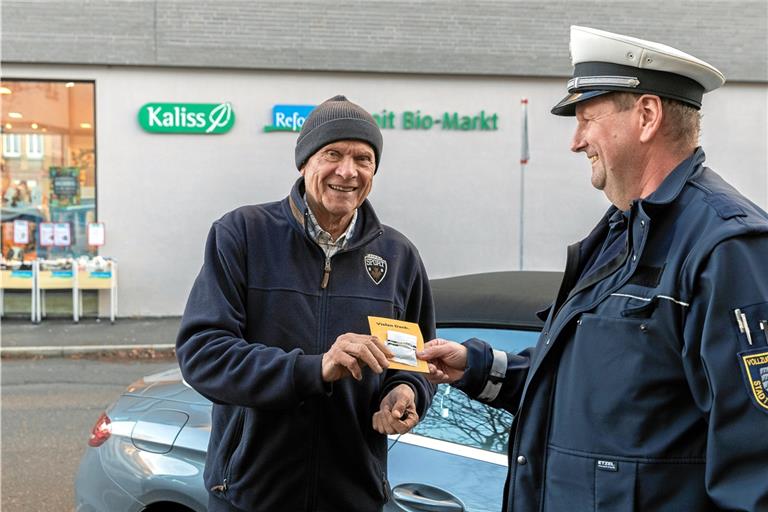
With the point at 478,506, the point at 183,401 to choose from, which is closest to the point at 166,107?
the point at 183,401

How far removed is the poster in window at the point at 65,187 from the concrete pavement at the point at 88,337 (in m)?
1.92

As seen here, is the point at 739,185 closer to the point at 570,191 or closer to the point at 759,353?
the point at 570,191

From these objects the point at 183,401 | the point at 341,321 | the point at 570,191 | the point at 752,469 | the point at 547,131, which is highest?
the point at 547,131

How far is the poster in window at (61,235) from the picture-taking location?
12523mm

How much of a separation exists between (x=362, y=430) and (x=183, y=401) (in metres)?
1.50

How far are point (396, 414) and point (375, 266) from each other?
0.49 m

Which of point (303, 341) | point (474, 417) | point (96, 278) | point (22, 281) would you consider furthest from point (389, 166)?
point (303, 341)

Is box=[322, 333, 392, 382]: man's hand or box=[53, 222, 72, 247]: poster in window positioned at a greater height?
box=[53, 222, 72, 247]: poster in window

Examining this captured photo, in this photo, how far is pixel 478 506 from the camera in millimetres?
2791

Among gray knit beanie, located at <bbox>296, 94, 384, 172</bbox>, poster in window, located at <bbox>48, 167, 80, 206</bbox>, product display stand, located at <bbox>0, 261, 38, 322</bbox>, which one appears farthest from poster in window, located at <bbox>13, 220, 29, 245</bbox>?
gray knit beanie, located at <bbox>296, 94, 384, 172</bbox>

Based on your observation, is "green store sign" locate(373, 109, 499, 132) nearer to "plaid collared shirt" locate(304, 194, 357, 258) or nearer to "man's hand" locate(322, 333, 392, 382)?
"plaid collared shirt" locate(304, 194, 357, 258)

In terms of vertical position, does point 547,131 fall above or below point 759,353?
above

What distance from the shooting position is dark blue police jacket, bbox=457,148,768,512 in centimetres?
148

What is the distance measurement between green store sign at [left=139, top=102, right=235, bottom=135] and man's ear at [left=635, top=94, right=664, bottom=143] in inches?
443
